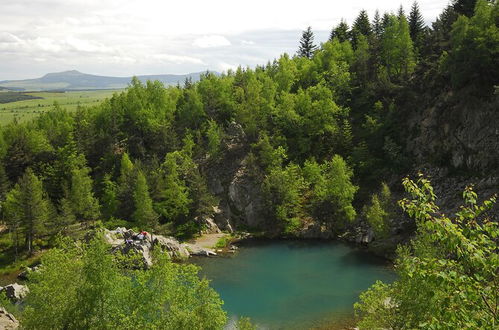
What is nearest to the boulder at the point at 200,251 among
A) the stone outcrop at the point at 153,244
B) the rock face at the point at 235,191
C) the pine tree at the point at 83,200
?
the stone outcrop at the point at 153,244

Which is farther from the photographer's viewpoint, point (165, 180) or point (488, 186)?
point (165, 180)

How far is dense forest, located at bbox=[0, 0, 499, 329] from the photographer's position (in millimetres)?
68250

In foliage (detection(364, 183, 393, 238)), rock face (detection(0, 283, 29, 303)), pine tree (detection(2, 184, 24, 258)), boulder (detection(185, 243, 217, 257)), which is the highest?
foliage (detection(364, 183, 393, 238))

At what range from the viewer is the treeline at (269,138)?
71062 millimetres

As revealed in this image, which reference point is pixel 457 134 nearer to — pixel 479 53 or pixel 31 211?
pixel 479 53

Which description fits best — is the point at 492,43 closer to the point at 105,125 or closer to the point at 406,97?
the point at 406,97

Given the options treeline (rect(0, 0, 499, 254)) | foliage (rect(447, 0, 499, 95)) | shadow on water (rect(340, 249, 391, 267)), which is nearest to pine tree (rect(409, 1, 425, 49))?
treeline (rect(0, 0, 499, 254))

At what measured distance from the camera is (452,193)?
6331cm

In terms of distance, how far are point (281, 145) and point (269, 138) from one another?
3115mm

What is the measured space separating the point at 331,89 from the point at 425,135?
29.0 m

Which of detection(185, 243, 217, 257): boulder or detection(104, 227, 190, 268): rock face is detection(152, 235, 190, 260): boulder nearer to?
detection(104, 227, 190, 268): rock face

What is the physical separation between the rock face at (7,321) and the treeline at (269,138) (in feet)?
89.3

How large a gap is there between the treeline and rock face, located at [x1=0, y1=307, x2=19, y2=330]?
89.3 ft

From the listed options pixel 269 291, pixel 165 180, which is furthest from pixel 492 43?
pixel 165 180
